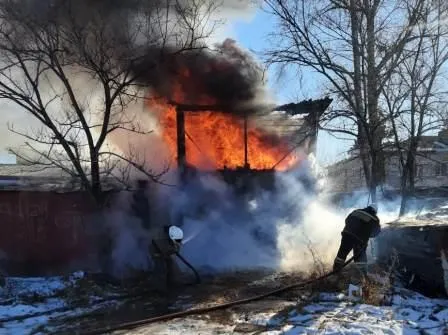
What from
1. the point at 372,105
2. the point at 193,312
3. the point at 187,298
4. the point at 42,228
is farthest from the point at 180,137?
the point at 193,312

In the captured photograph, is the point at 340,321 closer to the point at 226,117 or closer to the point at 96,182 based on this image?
the point at 96,182

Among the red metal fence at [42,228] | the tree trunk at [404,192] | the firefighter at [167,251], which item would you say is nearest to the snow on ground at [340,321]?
the firefighter at [167,251]

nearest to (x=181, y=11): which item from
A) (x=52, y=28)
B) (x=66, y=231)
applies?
(x=52, y=28)

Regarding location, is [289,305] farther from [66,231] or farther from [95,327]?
[66,231]

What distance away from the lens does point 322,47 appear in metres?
14.9

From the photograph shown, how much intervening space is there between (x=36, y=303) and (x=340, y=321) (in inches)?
189

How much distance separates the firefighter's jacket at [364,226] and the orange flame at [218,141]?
17.2 ft

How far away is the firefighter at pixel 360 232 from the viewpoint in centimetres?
952

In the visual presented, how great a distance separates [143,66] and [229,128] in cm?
426

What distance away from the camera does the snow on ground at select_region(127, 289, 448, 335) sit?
20.1 ft

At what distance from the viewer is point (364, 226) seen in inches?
376

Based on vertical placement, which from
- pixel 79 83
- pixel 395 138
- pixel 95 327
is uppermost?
pixel 79 83

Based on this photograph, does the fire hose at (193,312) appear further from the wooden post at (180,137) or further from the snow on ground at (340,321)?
the wooden post at (180,137)

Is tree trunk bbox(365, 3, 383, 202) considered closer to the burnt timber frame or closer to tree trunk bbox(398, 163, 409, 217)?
tree trunk bbox(398, 163, 409, 217)
